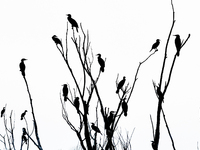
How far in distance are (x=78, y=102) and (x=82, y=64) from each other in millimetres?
376

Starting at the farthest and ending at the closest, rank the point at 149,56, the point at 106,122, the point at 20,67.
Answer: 1. the point at 149,56
2. the point at 20,67
3. the point at 106,122

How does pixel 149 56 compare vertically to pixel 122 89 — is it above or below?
above

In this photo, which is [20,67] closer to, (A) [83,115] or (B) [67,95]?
(B) [67,95]

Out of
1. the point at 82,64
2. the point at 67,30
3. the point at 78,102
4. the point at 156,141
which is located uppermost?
the point at 67,30

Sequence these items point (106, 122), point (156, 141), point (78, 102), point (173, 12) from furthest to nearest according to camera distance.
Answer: point (78, 102) < point (106, 122) < point (173, 12) < point (156, 141)

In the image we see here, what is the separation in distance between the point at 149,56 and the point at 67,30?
96 cm

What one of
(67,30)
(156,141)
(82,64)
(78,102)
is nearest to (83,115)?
(78,102)

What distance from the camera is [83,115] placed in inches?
88.4

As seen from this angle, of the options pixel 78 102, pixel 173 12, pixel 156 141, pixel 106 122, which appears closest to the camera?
pixel 156 141

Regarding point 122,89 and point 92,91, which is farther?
point 122,89

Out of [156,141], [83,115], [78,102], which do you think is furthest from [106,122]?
[156,141]

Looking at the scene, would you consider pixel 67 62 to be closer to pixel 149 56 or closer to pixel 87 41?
pixel 87 41

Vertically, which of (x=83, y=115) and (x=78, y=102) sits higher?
(x=78, y=102)

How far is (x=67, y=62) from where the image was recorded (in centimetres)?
247
